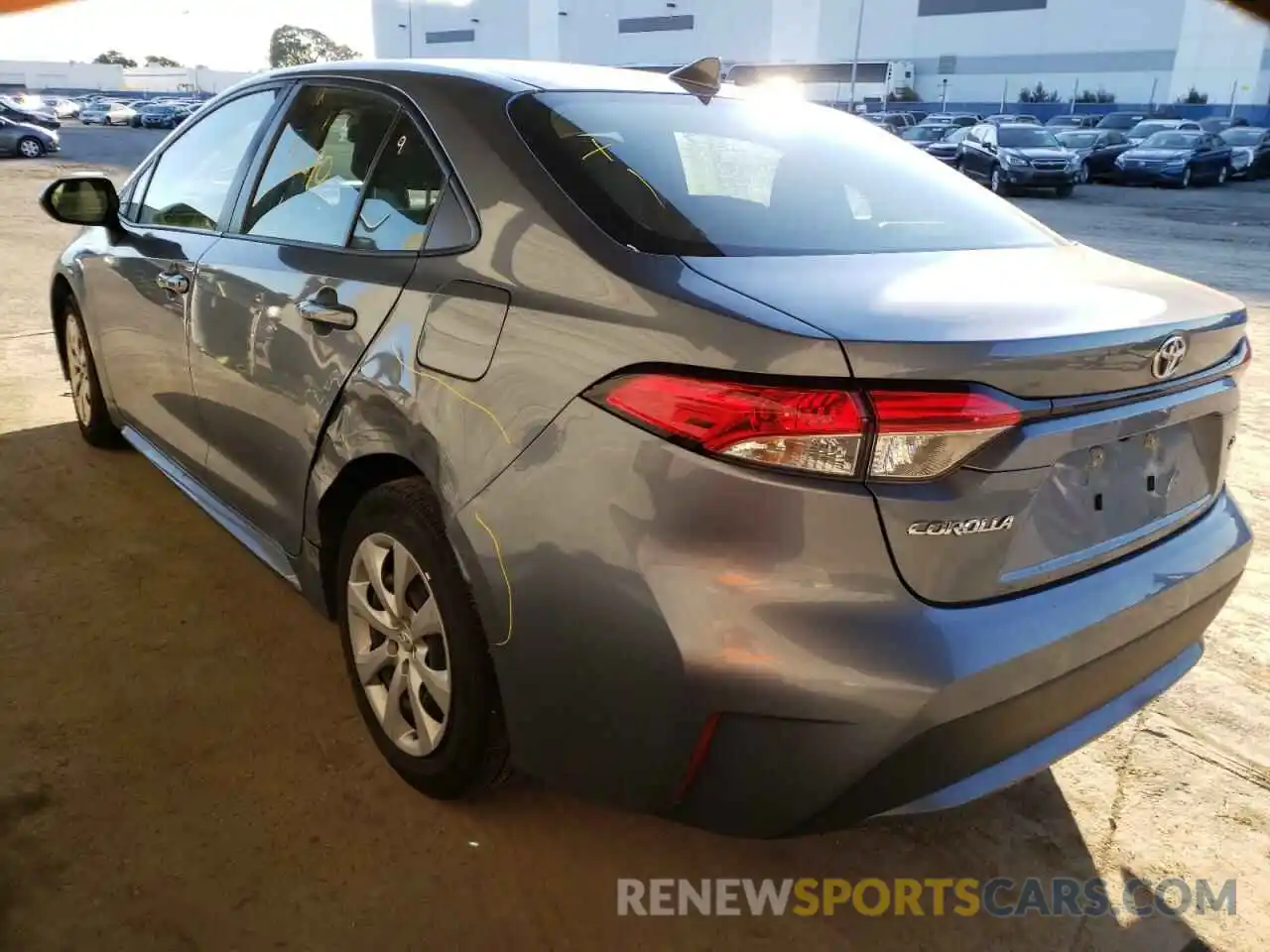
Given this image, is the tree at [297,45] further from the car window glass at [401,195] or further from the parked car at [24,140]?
the car window glass at [401,195]

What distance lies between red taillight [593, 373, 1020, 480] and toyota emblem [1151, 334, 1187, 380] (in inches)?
15.5

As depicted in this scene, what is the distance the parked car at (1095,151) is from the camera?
2556cm

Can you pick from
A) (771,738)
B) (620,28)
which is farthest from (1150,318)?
(620,28)

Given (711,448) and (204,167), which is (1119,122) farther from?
(711,448)

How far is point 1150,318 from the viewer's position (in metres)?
1.86

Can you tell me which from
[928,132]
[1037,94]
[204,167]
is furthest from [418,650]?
[1037,94]

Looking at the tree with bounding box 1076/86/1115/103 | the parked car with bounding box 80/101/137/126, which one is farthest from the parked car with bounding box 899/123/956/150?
the parked car with bounding box 80/101/137/126

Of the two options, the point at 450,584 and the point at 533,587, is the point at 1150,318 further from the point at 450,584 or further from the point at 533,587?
the point at 450,584

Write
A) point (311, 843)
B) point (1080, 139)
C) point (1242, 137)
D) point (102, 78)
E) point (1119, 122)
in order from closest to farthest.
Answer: point (311, 843), point (1080, 139), point (1242, 137), point (1119, 122), point (102, 78)

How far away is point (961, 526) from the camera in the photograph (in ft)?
5.35

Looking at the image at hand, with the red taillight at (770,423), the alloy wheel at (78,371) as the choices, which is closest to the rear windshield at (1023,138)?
the alloy wheel at (78,371)

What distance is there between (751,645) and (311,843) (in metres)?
1.24

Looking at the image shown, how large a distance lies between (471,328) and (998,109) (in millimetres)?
69566

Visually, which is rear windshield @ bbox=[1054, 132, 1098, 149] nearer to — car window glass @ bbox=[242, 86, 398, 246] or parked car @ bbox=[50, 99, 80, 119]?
car window glass @ bbox=[242, 86, 398, 246]
